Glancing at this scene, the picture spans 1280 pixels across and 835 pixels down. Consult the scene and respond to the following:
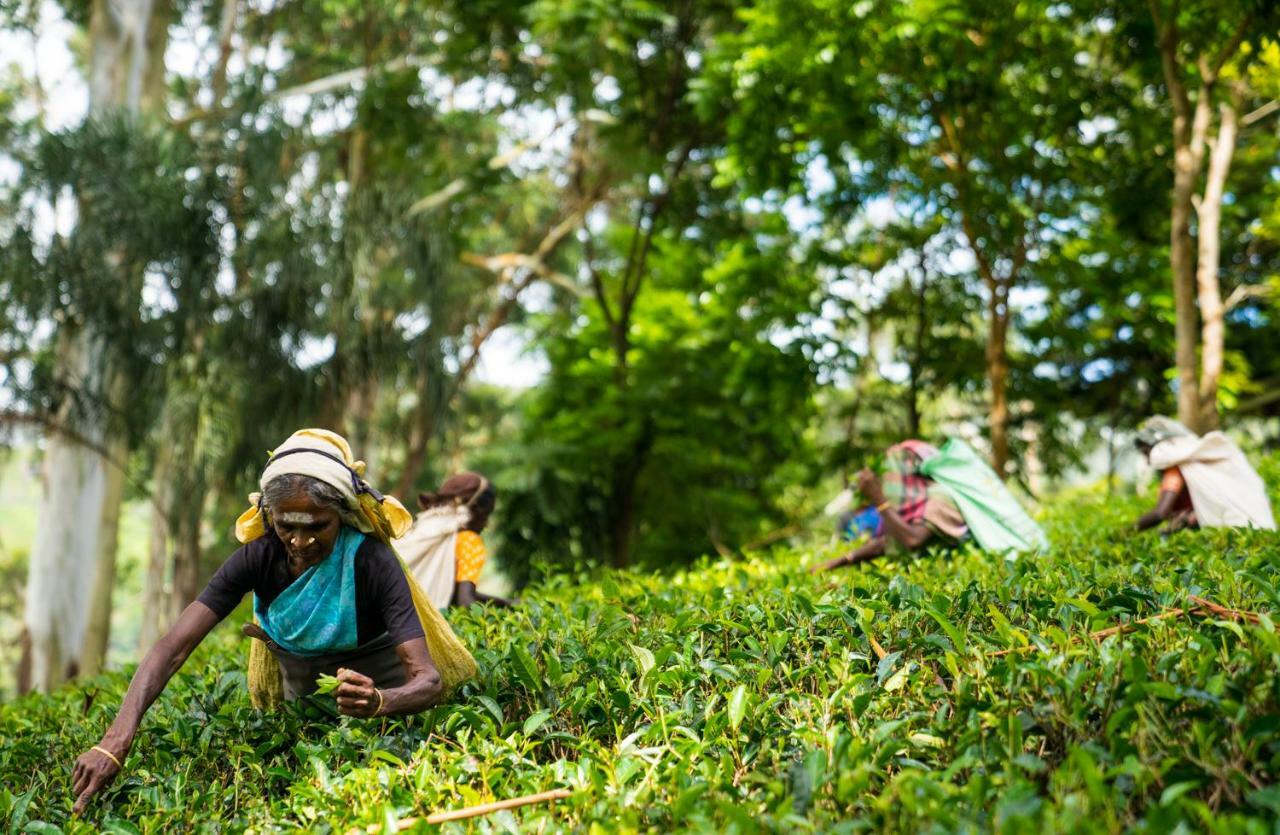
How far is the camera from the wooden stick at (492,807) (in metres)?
2.65

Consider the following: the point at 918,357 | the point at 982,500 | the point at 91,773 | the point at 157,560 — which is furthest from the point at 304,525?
the point at 157,560

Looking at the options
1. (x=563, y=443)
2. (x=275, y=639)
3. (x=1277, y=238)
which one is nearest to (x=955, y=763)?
(x=275, y=639)

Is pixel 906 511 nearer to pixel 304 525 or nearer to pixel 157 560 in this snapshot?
pixel 304 525

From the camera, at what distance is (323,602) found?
141 inches

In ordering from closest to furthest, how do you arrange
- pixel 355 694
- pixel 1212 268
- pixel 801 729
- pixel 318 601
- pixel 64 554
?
pixel 801 729 < pixel 355 694 < pixel 318 601 < pixel 1212 268 < pixel 64 554

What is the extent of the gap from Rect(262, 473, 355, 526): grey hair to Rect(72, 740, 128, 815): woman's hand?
93 centimetres

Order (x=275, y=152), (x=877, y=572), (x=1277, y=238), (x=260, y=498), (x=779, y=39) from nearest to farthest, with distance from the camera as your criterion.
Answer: (x=260, y=498)
(x=877, y=572)
(x=779, y=39)
(x=275, y=152)
(x=1277, y=238)

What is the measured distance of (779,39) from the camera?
9992 mm

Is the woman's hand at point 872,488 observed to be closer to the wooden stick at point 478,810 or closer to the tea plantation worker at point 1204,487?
the tea plantation worker at point 1204,487

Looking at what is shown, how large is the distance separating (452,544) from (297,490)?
9.41 feet

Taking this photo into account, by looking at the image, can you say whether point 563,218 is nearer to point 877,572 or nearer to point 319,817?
point 877,572

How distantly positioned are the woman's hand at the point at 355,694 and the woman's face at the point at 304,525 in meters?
0.57

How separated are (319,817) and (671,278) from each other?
42.3ft

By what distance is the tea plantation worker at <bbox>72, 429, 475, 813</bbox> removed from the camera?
3387 millimetres
